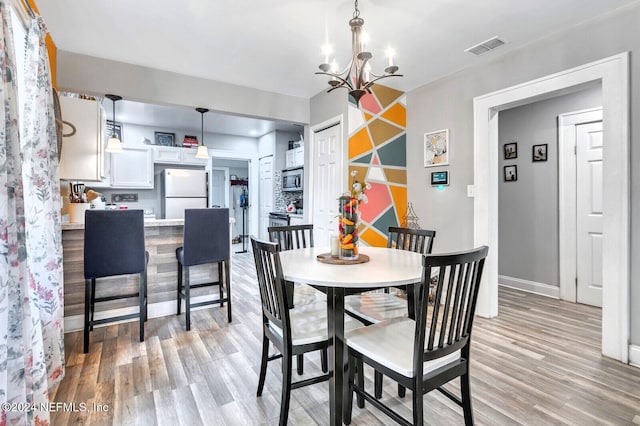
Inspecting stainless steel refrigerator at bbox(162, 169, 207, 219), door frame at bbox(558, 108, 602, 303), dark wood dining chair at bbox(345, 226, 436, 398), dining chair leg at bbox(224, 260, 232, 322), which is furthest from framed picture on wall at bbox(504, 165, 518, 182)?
stainless steel refrigerator at bbox(162, 169, 207, 219)

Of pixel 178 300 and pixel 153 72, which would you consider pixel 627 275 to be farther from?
pixel 153 72

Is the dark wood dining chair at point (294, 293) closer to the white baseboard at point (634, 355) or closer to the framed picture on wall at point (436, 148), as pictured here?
the framed picture on wall at point (436, 148)

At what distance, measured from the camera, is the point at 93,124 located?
9.35 feet

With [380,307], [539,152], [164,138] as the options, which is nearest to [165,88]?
[164,138]

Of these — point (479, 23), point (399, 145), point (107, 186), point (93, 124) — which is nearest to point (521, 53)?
point (479, 23)

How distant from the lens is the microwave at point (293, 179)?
5460 millimetres

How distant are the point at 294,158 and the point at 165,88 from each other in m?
2.82

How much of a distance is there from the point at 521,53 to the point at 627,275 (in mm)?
1960

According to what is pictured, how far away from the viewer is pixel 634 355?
214 cm

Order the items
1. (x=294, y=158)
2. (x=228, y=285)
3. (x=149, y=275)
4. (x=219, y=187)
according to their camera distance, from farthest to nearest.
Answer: (x=219, y=187)
(x=294, y=158)
(x=149, y=275)
(x=228, y=285)

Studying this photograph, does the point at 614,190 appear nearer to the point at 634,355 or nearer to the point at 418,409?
the point at 634,355

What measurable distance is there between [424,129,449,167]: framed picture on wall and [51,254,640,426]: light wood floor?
5.64 feet

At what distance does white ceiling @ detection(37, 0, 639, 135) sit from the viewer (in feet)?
7.11

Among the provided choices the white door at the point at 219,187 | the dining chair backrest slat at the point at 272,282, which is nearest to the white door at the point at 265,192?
the white door at the point at 219,187
